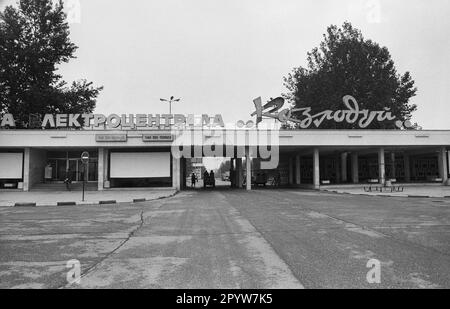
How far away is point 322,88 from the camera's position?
52.8 m

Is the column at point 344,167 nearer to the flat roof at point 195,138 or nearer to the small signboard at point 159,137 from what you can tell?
the flat roof at point 195,138

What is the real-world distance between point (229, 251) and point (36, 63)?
45.0 meters

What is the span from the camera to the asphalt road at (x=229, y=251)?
5.89 meters

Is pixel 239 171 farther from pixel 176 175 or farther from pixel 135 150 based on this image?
pixel 135 150

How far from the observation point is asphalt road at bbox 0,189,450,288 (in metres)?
5.89

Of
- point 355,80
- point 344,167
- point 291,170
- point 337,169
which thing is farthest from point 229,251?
point 355,80

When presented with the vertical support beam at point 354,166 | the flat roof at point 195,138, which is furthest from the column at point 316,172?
the vertical support beam at point 354,166

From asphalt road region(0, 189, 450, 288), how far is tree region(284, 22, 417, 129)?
131 ft

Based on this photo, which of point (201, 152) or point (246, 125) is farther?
point (201, 152)

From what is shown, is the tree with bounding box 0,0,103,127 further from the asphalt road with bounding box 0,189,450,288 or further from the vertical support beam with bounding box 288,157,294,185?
the asphalt road with bounding box 0,189,450,288

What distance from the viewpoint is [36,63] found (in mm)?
45625
